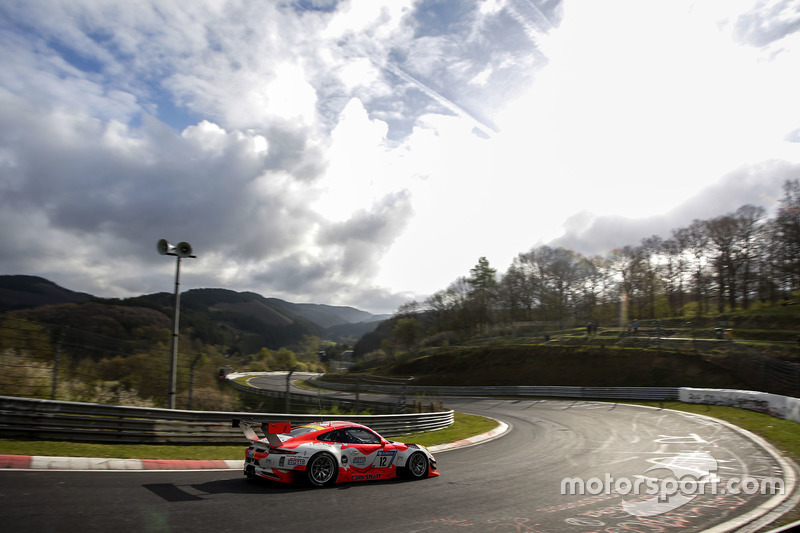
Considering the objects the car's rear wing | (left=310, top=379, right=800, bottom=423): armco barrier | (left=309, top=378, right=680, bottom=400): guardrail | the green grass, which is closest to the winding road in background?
the car's rear wing

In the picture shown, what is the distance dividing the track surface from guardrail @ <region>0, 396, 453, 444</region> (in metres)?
2.66

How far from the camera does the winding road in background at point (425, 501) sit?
220 inches

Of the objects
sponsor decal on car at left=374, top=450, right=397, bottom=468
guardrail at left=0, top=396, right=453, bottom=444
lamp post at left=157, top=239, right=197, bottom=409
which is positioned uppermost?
lamp post at left=157, top=239, right=197, bottom=409

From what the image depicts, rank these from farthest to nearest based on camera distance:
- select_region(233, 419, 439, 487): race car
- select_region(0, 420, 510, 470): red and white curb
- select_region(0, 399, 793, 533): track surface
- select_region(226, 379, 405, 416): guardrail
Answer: select_region(226, 379, 405, 416): guardrail, select_region(233, 419, 439, 487): race car, select_region(0, 420, 510, 470): red and white curb, select_region(0, 399, 793, 533): track surface

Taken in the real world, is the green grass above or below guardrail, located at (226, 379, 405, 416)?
above

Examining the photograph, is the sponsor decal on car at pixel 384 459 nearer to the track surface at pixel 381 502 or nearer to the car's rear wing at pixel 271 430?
the track surface at pixel 381 502

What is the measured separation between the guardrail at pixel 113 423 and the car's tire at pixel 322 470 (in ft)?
14.1

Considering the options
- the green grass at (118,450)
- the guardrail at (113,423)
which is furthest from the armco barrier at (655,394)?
the green grass at (118,450)

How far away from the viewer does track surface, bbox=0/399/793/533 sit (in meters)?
5.53

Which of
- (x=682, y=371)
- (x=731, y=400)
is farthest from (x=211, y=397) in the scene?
(x=682, y=371)

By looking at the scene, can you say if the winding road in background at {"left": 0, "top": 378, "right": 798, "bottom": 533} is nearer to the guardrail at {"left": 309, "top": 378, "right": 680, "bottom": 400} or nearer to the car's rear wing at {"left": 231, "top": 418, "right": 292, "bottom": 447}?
the car's rear wing at {"left": 231, "top": 418, "right": 292, "bottom": 447}

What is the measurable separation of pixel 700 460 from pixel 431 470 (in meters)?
7.07

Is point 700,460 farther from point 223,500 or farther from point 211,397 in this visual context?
point 211,397

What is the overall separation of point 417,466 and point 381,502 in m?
2.36
